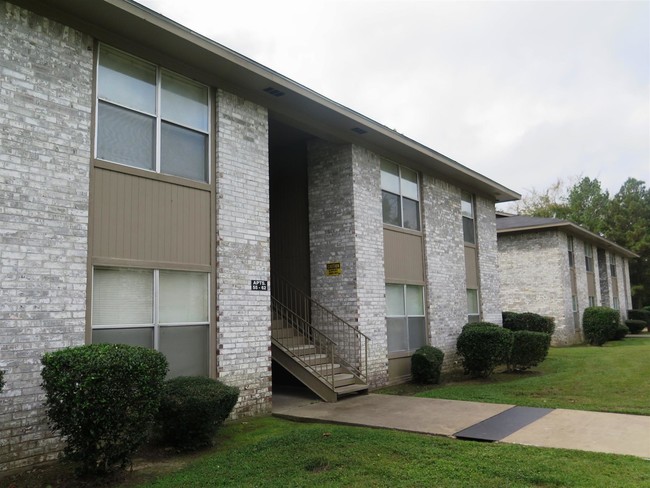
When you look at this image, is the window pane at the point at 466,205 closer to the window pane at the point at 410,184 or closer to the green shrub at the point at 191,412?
the window pane at the point at 410,184

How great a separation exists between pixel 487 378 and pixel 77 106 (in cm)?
1066

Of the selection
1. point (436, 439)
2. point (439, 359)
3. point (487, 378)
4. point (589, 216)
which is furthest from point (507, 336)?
point (589, 216)

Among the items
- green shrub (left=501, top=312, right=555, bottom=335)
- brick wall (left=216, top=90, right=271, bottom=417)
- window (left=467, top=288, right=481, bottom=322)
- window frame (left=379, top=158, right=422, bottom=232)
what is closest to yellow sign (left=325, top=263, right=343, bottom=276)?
window frame (left=379, top=158, right=422, bottom=232)

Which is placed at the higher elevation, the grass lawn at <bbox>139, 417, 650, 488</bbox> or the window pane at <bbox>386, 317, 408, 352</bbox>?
the window pane at <bbox>386, 317, 408, 352</bbox>

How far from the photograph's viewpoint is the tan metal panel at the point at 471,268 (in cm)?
1636

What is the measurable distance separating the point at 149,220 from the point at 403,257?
23.6 ft

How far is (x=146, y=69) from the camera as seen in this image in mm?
7938

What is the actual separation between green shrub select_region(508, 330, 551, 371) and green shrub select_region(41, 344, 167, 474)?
1020 centimetres

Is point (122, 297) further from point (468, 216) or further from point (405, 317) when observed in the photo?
point (468, 216)

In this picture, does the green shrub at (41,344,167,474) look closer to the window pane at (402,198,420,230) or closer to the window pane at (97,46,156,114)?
the window pane at (97,46,156,114)

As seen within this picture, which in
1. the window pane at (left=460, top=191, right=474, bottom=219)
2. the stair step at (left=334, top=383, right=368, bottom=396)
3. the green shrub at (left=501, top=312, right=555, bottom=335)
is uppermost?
the window pane at (left=460, top=191, right=474, bottom=219)

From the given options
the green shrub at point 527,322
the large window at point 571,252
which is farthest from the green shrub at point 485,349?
the large window at point 571,252

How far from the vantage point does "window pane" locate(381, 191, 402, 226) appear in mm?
12997

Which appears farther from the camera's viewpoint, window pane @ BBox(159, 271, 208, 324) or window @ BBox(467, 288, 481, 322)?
window @ BBox(467, 288, 481, 322)
